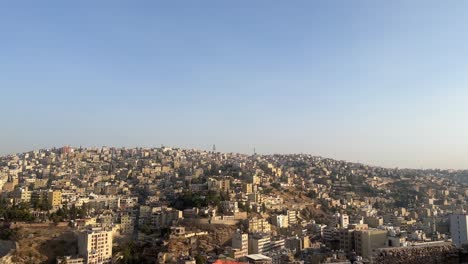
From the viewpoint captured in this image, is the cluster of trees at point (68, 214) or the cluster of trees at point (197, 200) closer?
the cluster of trees at point (68, 214)

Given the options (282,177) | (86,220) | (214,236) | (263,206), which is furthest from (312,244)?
(282,177)

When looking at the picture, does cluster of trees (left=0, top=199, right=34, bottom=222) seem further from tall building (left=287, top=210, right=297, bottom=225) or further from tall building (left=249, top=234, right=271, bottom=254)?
tall building (left=287, top=210, right=297, bottom=225)

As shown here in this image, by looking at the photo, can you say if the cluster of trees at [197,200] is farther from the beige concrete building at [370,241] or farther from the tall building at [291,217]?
the beige concrete building at [370,241]

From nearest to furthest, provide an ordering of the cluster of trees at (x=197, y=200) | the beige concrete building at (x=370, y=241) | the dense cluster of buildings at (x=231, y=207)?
the beige concrete building at (x=370, y=241) → the dense cluster of buildings at (x=231, y=207) → the cluster of trees at (x=197, y=200)

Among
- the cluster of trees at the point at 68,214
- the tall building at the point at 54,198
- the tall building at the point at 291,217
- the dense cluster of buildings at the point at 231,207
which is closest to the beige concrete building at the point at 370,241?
the dense cluster of buildings at the point at 231,207

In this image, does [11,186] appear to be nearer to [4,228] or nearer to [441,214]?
[4,228]

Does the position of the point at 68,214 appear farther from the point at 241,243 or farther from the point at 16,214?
the point at 241,243
